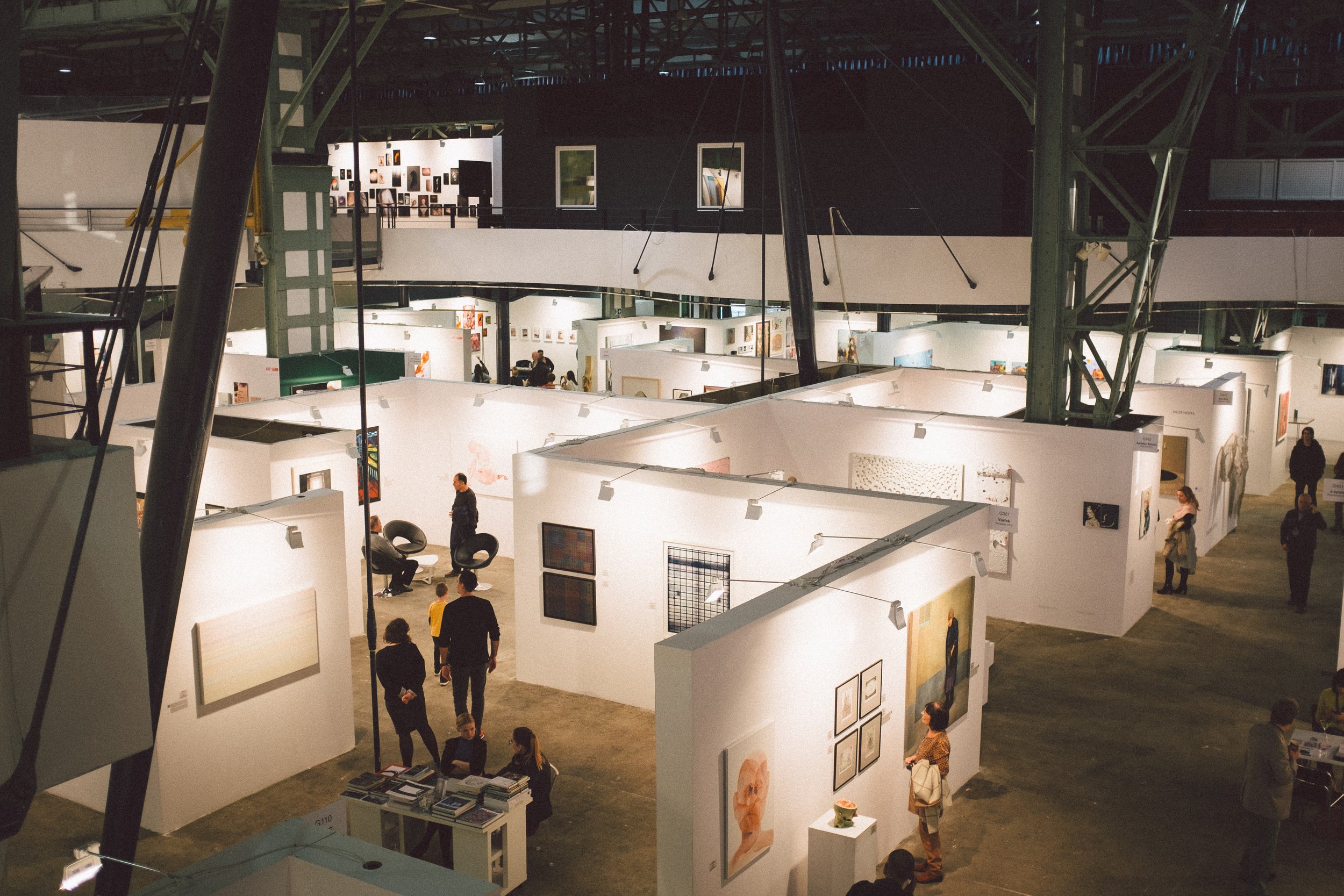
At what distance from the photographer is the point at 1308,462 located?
15750mm

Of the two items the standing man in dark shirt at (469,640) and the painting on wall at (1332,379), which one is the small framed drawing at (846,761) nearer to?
the standing man in dark shirt at (469,640)

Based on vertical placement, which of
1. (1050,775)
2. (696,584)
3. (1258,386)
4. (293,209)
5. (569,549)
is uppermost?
(293,209)

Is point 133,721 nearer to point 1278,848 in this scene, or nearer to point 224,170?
point 224,170

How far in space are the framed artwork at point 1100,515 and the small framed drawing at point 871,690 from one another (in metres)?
5.50

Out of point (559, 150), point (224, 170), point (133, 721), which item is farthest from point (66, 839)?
point (559, 150)

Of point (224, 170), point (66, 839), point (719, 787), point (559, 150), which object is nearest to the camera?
point (224, 170)

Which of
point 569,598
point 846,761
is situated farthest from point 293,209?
point 846,761

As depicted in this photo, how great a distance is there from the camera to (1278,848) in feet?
26.4

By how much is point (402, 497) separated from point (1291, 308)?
13855 millimetres

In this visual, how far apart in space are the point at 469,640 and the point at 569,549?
5.51 feet

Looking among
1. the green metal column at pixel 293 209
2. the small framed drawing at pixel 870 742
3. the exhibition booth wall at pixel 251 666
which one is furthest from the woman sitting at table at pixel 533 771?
the green metal column at pixel 293 209

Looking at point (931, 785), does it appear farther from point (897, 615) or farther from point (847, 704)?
point (897, 615)

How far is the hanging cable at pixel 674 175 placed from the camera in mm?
21812

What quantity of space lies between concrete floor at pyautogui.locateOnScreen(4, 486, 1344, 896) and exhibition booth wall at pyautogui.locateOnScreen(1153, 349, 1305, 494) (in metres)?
6.12
